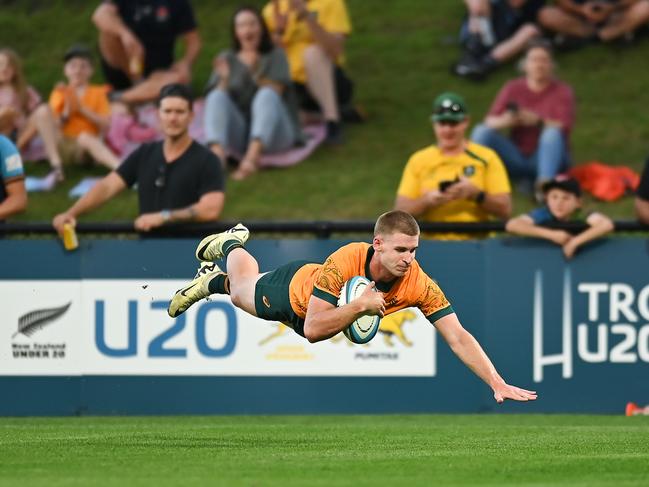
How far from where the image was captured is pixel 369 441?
30.9 ft

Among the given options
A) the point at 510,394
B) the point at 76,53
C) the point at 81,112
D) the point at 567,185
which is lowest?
the point at 510,394

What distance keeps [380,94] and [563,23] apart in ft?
8.27

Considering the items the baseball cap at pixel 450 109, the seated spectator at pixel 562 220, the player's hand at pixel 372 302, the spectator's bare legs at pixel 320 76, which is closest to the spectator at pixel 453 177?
the baseball cap at pixel 450 109

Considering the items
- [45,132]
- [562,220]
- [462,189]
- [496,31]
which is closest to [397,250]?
[462,189]

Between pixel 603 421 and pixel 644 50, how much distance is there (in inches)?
334

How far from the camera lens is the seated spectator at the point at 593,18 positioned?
1805 centimetres

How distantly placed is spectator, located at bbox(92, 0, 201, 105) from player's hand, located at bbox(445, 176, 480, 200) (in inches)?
212

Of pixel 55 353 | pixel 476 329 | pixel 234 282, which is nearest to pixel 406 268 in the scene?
pixel 234 282

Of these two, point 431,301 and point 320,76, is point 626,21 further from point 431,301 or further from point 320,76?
point 431,301

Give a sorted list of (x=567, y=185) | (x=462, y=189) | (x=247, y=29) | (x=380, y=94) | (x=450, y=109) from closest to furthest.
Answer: (x=462, y=189), (x=450, y=109), (x=567, y=185), (x=247, y=29), (x=380, y=94)

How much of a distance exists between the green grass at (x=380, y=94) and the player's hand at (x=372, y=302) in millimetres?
7174

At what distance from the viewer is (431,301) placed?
31.0ft

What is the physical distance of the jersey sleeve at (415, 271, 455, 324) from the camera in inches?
370

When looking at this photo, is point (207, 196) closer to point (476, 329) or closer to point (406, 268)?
point (476, 329)
